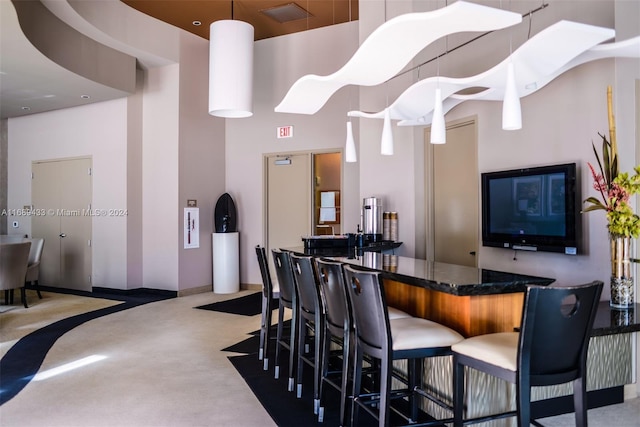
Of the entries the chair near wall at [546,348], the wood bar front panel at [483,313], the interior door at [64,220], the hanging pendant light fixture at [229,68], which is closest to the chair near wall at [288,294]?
the wood bar front panel at [483,313]

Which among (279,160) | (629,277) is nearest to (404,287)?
(629,277)

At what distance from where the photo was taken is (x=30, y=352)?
4.75 m

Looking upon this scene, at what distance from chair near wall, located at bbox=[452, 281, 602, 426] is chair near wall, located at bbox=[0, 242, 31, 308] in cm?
647

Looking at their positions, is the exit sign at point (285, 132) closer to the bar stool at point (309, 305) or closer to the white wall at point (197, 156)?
the white wall at point (197, 156)

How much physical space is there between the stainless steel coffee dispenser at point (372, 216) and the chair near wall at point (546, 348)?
398 cm

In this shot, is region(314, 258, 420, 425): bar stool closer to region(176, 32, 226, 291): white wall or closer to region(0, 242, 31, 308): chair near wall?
region(176, 32, 226, 291): white wall

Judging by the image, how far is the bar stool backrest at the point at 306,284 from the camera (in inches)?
127

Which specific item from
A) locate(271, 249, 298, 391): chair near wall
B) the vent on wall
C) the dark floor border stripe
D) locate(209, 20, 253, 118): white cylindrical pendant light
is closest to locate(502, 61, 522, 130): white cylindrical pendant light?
locate(271, 249, 298, 391): chair near wall

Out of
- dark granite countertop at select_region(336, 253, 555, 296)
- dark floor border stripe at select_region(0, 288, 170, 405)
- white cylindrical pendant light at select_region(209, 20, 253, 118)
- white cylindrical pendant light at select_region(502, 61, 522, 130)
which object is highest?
white cylindrical pendant light at select_region(209, 20, 253, 118)

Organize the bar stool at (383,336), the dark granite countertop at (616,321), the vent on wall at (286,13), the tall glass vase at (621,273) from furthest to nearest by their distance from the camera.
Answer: the vent on wall at (286,13) → the tall glass vase at (621,273) → the dark granite countertop at (616,321) → the bar stool at (383,336)

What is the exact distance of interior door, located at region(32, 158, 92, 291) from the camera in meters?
8.23

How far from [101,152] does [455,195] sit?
572 cm

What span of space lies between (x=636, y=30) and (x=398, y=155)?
309 centimetres

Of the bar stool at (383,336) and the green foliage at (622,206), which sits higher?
the green foliage at (622,206)
